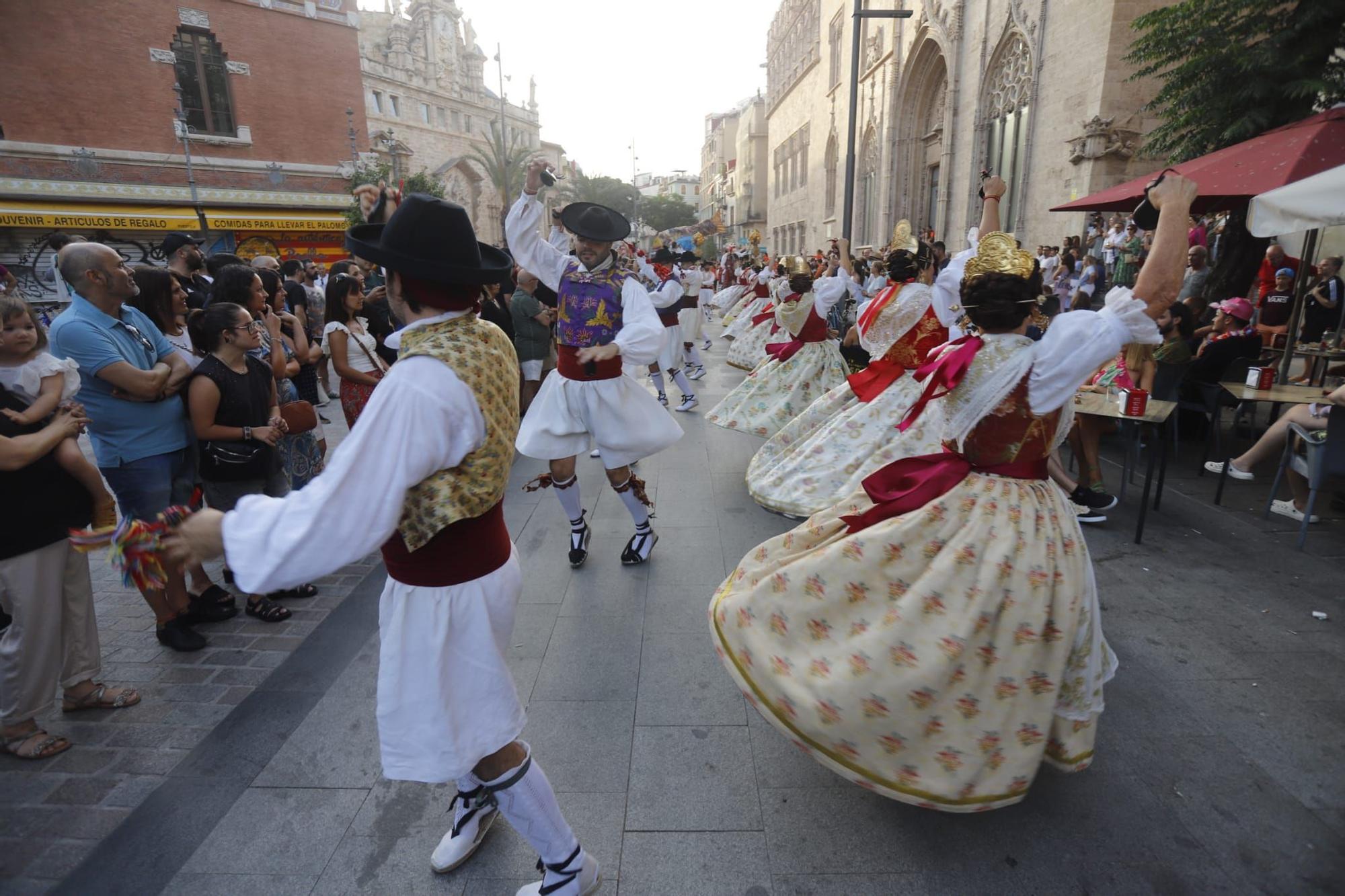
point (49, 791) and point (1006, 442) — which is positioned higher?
point (1006, 442)

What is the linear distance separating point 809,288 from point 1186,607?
429cm

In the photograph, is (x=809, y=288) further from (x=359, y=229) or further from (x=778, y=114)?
(x=778, y=114)

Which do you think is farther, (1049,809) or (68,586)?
(68,586)

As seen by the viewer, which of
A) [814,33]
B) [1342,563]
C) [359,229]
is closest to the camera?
[359,229]

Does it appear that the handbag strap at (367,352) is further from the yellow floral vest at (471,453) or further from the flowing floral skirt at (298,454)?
the yellow floral vest at (471,453)

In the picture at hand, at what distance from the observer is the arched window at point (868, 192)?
26.5 meters

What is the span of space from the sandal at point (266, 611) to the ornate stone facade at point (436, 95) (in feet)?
157

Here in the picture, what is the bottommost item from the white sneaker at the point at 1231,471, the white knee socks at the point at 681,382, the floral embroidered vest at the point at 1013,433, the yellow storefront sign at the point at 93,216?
the white sneaker at the point at 1231,471

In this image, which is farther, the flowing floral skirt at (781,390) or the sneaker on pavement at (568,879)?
the flowing floral skirt at (781,390)

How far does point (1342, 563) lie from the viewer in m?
4.30

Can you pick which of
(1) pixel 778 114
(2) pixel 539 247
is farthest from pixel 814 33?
(2) pixel 539 247

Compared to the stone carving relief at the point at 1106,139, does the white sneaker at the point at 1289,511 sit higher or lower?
lower

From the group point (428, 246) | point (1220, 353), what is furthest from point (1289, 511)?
point (428, 246)

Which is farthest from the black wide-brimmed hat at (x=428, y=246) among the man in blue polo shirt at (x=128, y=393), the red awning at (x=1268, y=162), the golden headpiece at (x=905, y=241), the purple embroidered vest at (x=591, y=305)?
the red awning at (x=1268, y=162)
